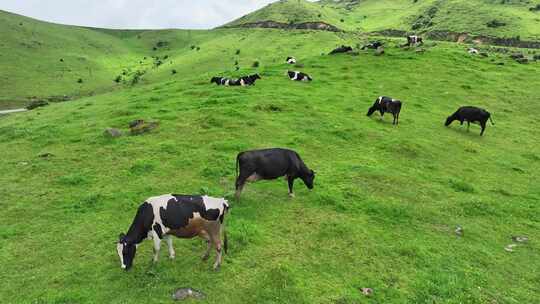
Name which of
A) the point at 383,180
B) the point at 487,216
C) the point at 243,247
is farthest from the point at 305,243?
the point at 487,216

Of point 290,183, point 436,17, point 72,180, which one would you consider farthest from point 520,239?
point 436,17

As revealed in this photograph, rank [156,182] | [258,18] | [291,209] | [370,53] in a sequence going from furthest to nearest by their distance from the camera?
1. [258,18]
2. [370,53]
3. [156,182]
4. [291,209]

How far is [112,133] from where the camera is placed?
22.5 meters

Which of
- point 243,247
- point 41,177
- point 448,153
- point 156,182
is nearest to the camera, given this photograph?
point 243,247


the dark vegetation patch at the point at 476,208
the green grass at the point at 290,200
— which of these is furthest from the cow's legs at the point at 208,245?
the dark vegetation patch at the point at 476,208

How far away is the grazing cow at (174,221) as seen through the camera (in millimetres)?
9625

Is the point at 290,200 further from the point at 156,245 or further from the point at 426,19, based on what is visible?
the point at 426,19

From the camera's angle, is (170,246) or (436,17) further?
(436,17)

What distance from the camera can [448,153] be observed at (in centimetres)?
2200

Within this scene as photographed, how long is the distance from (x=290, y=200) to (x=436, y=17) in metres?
113

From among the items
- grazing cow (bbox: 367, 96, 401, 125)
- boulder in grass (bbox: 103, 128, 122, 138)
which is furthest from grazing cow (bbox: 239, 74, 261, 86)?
boulder in grass (bbox: 103, 128, 122, 138)

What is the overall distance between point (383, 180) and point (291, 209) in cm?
534

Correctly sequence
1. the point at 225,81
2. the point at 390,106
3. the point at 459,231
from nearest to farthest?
1. the point at 459,231
2. the point at 390,106
3. the point at 225,81

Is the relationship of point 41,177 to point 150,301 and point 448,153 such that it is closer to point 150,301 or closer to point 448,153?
point 150,301
